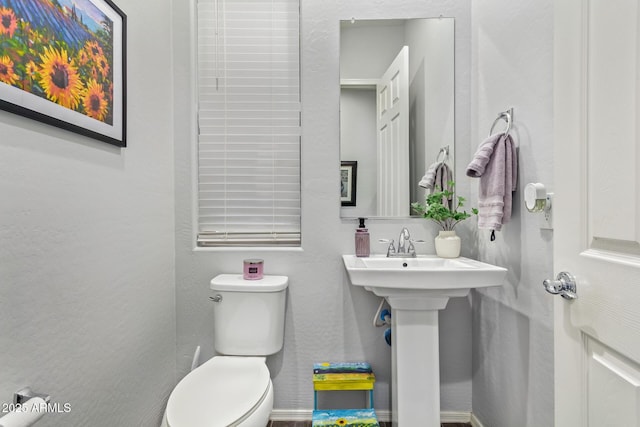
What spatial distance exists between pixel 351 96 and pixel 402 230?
2.40 ft

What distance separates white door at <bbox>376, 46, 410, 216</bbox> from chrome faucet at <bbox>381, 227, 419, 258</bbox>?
0.43ft

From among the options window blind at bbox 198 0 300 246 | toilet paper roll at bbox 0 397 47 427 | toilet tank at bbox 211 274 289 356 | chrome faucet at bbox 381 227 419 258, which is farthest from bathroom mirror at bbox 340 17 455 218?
toilet paper roll at bbox 0 397 47 427

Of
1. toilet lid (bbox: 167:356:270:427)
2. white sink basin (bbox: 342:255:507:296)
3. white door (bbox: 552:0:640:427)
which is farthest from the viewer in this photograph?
white sink basin (bbox: 342:255:507:296)

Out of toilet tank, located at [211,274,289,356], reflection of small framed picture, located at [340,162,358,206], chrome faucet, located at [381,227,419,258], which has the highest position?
reflection of small framed picture, located at [340,162,358,206]

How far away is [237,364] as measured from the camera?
1.50m

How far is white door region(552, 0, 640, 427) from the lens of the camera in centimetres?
60

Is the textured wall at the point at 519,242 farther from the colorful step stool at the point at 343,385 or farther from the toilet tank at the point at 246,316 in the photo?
the toilet tank at the point at 246,316

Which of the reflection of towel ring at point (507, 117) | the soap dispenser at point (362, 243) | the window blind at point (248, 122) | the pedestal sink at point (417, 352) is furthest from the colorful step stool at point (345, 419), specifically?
the reflection of towel ring at point (507, 117)

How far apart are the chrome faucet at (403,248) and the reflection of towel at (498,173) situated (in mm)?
392

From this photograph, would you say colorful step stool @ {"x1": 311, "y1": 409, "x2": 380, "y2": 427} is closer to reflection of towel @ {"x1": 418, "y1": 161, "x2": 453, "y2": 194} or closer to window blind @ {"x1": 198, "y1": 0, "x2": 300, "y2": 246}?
window blind @ {"x1": 198, "y1": 0, "x2": 300, "y2": 246}

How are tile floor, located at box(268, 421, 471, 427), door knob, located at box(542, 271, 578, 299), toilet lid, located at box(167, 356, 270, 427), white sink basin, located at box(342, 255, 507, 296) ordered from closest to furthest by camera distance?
door knob, located at box(542, 271, 578, 299)
toilet lid, located at box(167, 356, 270, 427)
white sink basin, located at box(342, 255, 507, 296)
tile floor, located at box(268, 421, 471, 427)

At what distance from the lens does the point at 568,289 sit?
0.74m

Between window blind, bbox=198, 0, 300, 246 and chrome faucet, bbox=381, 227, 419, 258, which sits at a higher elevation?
window blind, bbox=198, 0, 300, 246

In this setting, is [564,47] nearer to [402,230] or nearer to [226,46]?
[402,230]
